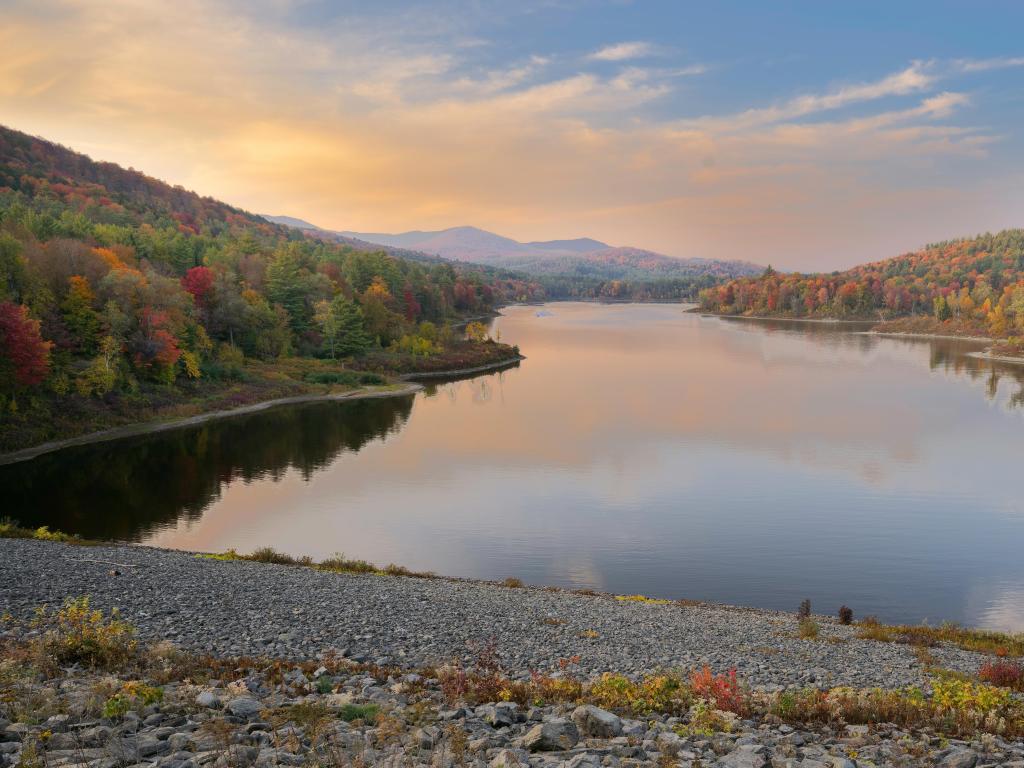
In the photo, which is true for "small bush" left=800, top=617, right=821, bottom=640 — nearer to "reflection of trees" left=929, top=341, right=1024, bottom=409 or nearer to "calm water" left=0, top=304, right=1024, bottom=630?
"calm water" left=0, top=304, right=1024, bottom=630

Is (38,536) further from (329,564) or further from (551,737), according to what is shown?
(551,737)

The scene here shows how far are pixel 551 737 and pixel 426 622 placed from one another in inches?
352

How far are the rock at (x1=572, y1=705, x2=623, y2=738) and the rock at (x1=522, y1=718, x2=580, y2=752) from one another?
0.92 feet

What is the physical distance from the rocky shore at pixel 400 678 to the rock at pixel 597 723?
0.02 meters

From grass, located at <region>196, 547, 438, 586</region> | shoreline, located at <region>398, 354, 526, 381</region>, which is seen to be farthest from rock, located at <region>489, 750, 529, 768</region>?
shoreline, located at <region>398, 354, 526, 381</region>

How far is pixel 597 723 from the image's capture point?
373 inches

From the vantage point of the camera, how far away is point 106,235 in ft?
287

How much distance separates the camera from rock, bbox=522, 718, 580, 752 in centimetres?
877

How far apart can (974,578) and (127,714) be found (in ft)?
102

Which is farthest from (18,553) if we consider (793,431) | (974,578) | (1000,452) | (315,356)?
(315,356)

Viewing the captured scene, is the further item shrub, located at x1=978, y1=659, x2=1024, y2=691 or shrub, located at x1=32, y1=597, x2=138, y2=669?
shrub, located at x1=978, y1=659, x2=1024, y2=691

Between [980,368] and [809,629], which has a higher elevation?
[980,368]

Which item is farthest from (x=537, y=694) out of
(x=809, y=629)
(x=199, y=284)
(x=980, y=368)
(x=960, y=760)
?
(x=980, y=368)

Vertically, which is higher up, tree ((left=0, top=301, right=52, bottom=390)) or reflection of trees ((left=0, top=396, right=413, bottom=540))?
tree ((left=0, top=301, right=52, bottom=390))
